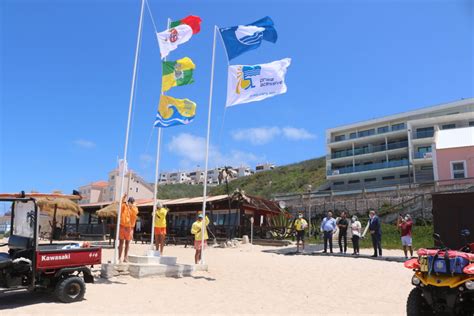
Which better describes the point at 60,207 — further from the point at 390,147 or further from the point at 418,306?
the point at 390,147

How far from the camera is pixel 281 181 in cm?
7562

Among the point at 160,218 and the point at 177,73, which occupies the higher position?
the point at 177,73

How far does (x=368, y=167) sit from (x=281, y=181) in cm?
2583

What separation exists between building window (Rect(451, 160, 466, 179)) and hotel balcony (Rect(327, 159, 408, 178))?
42.5ft

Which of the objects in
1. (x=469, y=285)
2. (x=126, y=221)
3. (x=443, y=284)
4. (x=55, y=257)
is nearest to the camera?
(x=469, y=285)

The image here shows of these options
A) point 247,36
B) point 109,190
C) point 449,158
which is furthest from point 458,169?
point 109,190

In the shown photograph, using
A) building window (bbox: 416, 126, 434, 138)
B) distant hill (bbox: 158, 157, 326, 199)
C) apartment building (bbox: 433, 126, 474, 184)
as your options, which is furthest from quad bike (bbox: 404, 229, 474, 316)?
distant hill (bbox: 158, 157, 326, 199)

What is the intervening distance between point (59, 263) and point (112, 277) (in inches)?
111

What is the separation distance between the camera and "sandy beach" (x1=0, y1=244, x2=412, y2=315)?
6871 millimetres

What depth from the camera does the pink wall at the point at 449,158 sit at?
3356cm

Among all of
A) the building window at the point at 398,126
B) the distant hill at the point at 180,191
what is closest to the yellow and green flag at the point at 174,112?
the building window at the point at 398,126

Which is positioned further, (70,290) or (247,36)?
(247,36)

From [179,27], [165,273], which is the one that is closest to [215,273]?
[165,273]

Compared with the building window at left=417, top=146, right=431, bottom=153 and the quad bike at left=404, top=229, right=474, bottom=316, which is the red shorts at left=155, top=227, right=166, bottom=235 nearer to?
the quad bike at left=404, top=229, right=474, bottom=316
